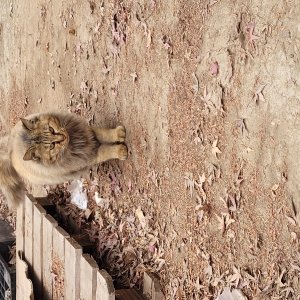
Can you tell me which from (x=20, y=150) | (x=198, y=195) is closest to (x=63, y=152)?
(x=20, y=150)

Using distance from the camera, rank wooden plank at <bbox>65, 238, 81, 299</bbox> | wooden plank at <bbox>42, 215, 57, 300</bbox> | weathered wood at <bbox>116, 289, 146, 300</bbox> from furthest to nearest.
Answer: wooden plank at <bbox>42, 215, 57, 300</bbox>
wooden plank at <bbox>65, 238, 81, 299</bbox>
weathered wood at <bbox>116, 289, 146, 300</bbox>

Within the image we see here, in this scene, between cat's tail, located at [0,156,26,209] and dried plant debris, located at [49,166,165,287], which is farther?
cat's tail, located at [0,156,26,209]

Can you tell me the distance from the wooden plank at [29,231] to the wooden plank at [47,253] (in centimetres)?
41

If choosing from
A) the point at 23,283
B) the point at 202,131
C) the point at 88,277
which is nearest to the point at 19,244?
the point at 23,283

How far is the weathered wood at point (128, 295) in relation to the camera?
401 cm

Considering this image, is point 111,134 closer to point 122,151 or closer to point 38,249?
point 122,151

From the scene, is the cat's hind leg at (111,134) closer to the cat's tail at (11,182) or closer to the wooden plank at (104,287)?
the cat's tail at (11,182)

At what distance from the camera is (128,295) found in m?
4.07

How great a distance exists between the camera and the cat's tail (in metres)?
4.55

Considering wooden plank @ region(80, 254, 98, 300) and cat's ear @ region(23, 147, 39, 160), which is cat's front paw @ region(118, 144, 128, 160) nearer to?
cat's ear @ region(23, 147, 39, 160)

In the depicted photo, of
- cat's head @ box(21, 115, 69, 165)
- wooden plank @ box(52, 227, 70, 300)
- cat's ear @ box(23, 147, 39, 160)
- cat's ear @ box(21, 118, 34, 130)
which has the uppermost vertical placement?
cat's ear @ box(21, 118, 34, 130)

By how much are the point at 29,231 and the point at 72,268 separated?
1279mm

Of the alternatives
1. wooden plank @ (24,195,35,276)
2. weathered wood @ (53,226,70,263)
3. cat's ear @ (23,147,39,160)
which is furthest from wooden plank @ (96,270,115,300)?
wooden plank @ (24,195,35,276)

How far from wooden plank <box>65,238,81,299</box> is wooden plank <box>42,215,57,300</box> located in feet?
1.38
